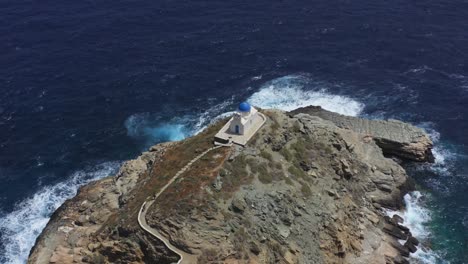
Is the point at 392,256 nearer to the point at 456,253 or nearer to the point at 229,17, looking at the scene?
the point at 456,253

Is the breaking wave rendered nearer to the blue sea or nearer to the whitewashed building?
the blue sea

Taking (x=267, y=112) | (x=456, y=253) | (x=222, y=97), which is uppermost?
(x=267, y=112)

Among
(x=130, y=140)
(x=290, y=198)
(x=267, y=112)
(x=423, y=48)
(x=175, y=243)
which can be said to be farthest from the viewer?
(x=423, y=48)

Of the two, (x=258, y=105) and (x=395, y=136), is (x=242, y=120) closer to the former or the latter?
(x=395, y=136)

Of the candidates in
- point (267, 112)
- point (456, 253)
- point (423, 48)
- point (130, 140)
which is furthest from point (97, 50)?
point (456, 253)

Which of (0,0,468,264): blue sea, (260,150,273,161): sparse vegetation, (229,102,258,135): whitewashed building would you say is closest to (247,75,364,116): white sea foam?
(0,0,468,264): blue sea

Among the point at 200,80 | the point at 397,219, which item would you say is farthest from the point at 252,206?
the point at 200,80

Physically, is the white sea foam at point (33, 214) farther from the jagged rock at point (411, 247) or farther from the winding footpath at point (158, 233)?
the jagged rock at point (411, 247)
